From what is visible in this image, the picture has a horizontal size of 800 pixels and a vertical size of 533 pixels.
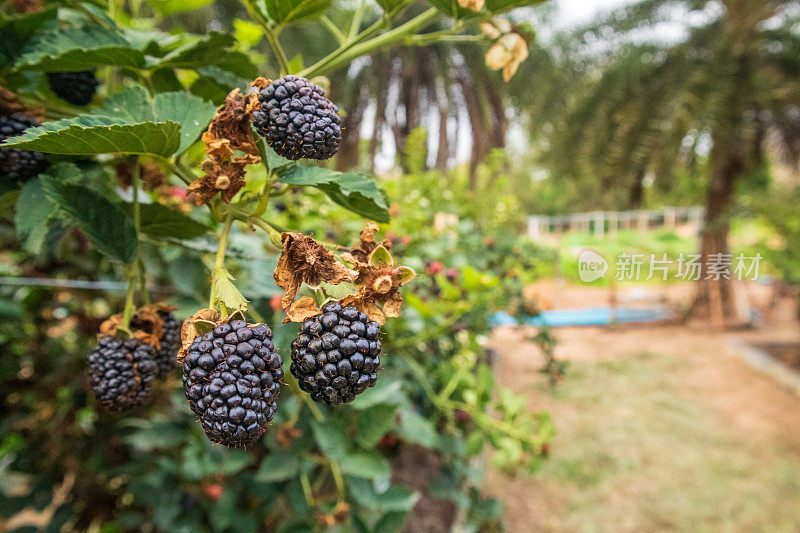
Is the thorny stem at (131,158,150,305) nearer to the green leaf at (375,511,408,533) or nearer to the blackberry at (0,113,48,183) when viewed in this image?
the blackberry at (0,113,48,183)

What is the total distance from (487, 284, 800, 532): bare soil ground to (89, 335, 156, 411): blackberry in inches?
42.4

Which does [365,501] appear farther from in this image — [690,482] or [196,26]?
[196,26]

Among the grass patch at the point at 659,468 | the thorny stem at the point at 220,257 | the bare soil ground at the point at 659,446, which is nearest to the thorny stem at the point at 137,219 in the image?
the thorny stem at the point at 220,257

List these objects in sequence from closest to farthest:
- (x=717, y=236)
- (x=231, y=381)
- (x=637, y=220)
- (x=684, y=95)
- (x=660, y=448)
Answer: (x=231, y=381) → (x=660, y=448) → (x=684, y=95) → (x=717, y=236) → (x=637, y=220)

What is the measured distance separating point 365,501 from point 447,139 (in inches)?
107

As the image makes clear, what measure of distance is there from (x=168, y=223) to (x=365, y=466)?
15.1 inches

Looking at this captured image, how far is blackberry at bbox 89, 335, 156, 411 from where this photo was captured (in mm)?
310

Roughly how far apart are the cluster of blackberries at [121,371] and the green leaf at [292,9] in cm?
25

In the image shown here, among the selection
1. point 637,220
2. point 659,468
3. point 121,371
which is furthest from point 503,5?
point 637,220

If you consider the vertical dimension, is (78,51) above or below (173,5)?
below

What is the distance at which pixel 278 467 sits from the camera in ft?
2.00

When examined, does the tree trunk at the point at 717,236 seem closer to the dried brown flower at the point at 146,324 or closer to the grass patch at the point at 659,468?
the grass patch at the point at 659,468

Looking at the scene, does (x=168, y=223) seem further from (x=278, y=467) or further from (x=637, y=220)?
(x=637, y=220)
